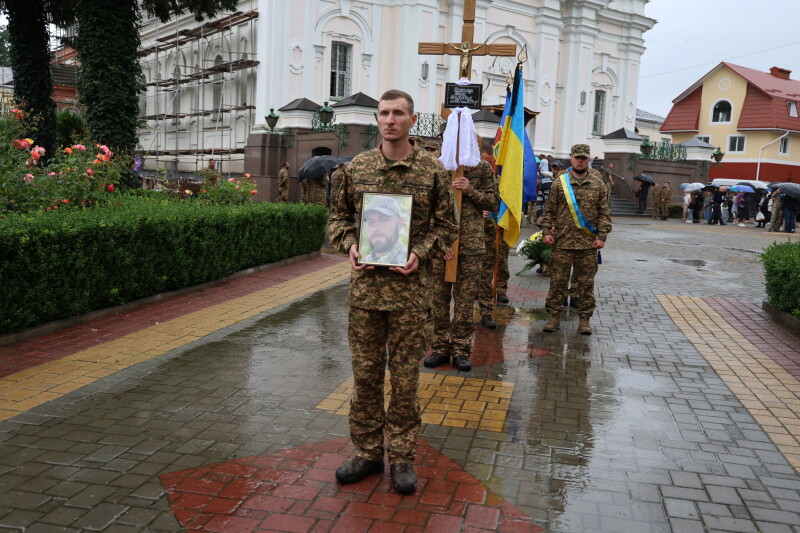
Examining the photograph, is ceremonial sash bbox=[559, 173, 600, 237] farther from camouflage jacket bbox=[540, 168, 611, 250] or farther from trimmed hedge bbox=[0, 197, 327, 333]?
trimmed hedge bbox=[0, 197, 327, 333]

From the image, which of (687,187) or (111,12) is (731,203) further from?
(111,12)

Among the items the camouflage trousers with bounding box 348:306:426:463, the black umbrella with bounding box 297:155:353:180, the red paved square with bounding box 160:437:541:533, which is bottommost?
the red paved square with bounding box 160:437:541:533

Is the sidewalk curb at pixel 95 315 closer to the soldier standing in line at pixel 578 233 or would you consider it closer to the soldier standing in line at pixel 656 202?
the soldier standing in line at pixel 578 233

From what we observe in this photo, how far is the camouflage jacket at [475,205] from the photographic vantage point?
6602mm

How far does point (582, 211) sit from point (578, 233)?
25cm

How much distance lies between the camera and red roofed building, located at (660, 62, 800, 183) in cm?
4556

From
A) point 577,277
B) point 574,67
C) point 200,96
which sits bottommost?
point 577,277

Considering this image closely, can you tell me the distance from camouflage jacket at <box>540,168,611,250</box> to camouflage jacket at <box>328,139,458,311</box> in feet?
13.9

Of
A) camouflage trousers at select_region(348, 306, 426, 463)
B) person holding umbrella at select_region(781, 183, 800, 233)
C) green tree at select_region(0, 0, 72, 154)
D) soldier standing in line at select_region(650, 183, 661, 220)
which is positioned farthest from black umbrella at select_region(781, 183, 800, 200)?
camouflage trousers at select_region(348, 306, 426, 463)

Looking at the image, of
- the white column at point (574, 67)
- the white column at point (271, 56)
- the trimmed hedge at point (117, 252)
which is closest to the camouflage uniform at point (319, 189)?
the white column at point (271, 56)

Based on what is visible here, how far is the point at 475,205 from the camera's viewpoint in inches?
262

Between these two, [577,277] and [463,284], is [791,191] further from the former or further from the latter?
[463,284]

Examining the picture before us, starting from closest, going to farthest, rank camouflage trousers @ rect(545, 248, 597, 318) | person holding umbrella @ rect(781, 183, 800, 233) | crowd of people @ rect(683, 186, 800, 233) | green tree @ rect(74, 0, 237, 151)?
camouflage trousers @ rect(545, 248, 597, 318)
green tree @ rect(74, 0, 237, 151)
person holding umbrella @ rect(781, 183, 800, 233)
crowd of people @ rect(683, 186, 800, 233)

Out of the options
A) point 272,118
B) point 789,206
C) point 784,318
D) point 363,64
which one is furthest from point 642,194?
point 784,318
